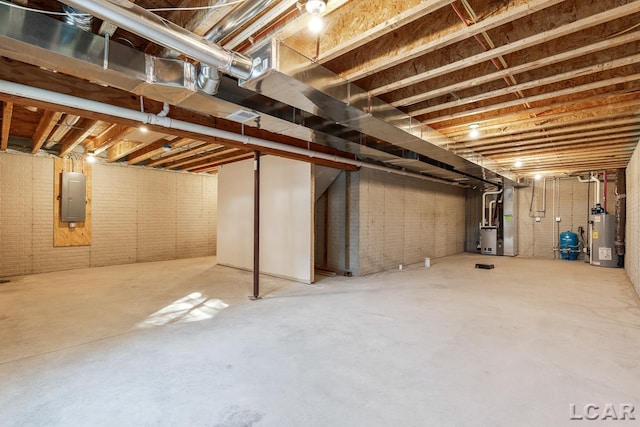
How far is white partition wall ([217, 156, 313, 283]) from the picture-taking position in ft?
17.3

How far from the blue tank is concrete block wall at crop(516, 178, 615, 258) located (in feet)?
1.09

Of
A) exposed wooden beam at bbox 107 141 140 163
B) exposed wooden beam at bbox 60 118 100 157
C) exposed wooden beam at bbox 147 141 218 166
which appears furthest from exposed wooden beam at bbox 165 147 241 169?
exposed wooden beam at bbox 60 118 100 157

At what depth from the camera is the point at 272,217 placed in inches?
229

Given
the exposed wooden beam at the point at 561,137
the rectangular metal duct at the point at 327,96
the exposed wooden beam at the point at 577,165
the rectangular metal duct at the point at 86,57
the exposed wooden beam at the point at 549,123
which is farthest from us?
the exposed wooden beam at the point at 577,165

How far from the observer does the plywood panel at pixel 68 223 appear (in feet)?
20.4

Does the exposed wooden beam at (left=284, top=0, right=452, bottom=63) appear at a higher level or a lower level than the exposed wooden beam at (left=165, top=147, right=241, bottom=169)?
higher

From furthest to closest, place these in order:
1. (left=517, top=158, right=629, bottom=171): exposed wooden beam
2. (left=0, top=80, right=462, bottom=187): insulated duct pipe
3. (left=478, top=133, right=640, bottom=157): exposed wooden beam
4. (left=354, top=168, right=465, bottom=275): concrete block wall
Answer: (left=517, top=158, right=629, bottom=171): exposed wooden beam
(left=354, top=168, right=465, bottom=275): concrete block wall
(left=478, top=133, right=640, bottom=157): exposed wooden beam
(left=0, top=80, right=462, bottom=187): insulated duct pipe

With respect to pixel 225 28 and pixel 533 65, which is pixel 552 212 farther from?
pixel 225 28

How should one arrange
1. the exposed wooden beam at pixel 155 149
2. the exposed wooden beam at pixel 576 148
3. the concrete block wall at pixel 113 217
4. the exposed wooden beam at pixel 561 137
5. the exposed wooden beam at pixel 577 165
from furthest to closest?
the exposed wooden beam at pixel 577 165
the concrete block wall at pixel 113 217
the exposed wooden beam at pixel 155 149
the exposed wooden beam at pixel 576 148
the exposed wooden beam at pixel 561 137

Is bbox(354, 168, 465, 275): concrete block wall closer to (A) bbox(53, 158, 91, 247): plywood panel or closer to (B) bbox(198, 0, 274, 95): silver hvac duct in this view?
(B) bbox(198, 0, 274, 95): silver hvac duct

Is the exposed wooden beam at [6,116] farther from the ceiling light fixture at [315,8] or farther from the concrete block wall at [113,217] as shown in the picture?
the ceiling light fixture at [315,8]

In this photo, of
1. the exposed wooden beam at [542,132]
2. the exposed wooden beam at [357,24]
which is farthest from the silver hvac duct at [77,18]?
the exposed wooden beam at [542,132]

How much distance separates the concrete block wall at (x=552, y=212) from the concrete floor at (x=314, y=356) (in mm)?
4394

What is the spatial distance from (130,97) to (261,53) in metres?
1.73
